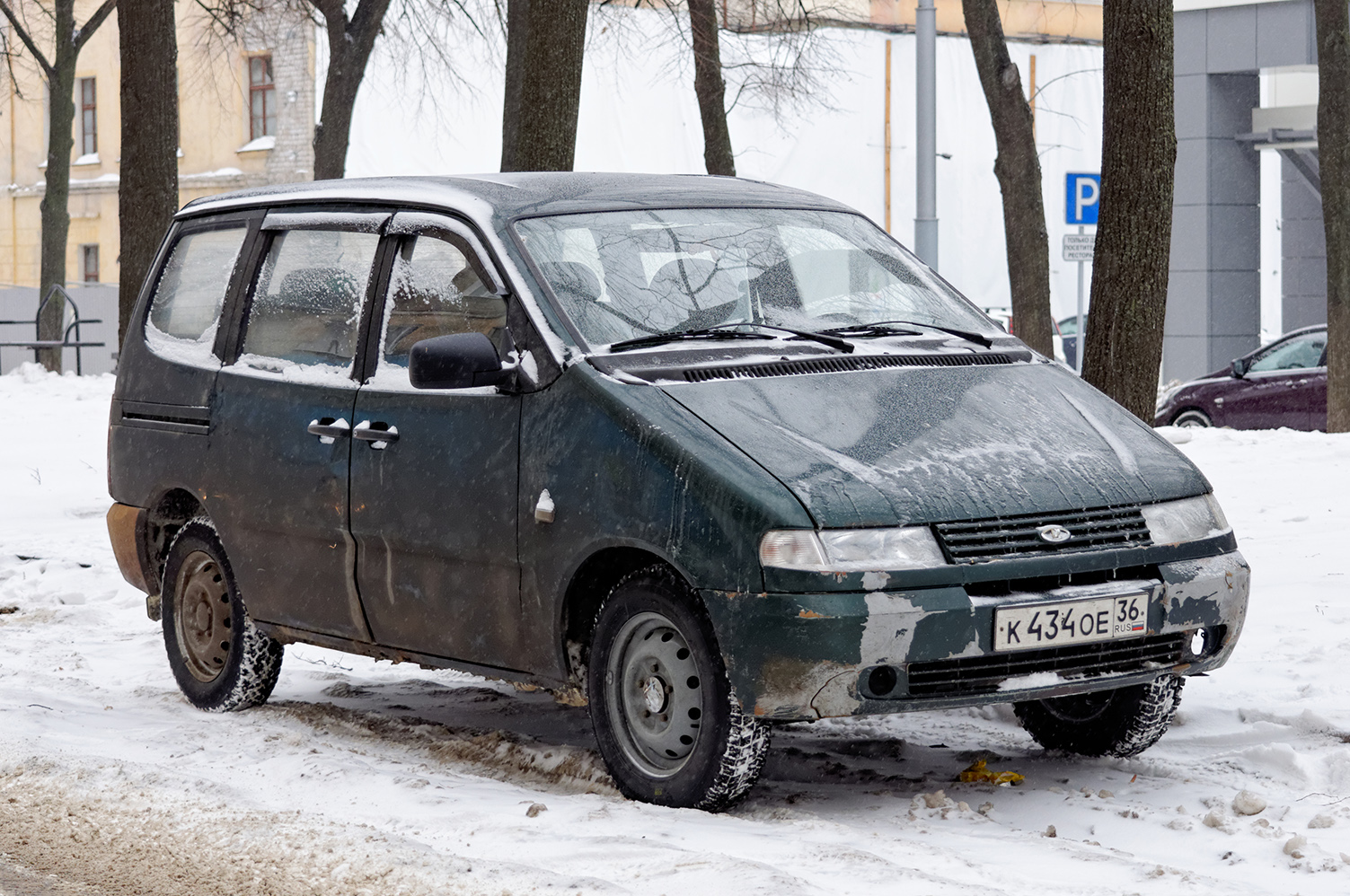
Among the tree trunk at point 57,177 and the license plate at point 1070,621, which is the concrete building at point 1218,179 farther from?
the license plate at point 1070,621

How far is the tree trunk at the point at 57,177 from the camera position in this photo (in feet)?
89.7

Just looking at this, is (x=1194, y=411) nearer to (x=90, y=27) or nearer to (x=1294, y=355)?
(x=1294, y=355)

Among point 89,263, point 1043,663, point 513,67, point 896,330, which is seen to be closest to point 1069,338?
point 89,263

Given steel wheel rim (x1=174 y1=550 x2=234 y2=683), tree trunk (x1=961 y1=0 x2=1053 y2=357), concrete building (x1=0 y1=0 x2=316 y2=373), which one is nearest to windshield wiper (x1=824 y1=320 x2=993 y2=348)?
steel wheel rim (x1=174 y1=550 x2=234 y2=683)

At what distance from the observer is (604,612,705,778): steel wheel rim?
5234 millimetres

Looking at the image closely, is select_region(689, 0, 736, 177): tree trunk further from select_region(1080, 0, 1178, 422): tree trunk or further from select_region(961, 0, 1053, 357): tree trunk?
select_region(1080, 0, 1178, 422): tree trunk

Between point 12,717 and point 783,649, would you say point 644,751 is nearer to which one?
point 783,649

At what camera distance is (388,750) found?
635 cm

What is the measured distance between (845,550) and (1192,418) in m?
16.1

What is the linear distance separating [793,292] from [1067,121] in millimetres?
39134

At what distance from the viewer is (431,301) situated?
623 cm

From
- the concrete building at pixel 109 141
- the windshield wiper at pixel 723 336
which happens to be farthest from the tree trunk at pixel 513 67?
the concrete building at pixel 109 141

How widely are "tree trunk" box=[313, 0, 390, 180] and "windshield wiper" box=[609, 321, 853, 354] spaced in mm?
15245

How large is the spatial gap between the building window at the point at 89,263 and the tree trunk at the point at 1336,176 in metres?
32.2
